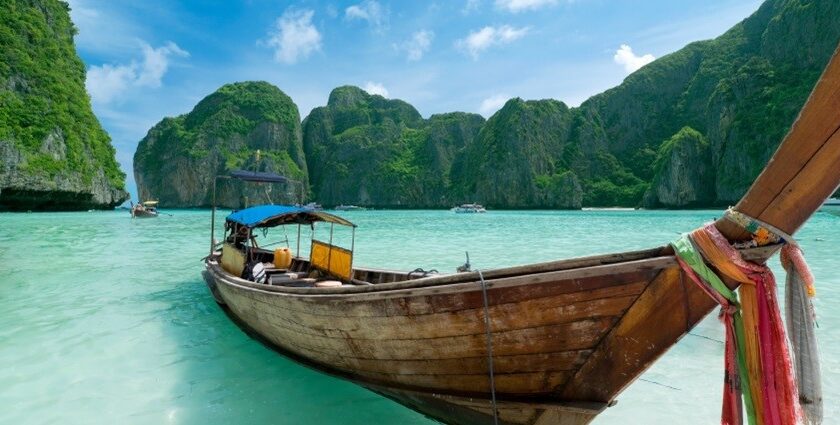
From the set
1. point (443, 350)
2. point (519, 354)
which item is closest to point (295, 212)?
point (443, 350)

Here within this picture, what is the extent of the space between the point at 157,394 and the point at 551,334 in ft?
18.1

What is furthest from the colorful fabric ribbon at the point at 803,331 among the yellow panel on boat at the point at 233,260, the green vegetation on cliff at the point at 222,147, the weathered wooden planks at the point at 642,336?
the green vegetation on cliff at the point at 222,147

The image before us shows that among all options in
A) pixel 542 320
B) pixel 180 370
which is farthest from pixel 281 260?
pixel 542 320

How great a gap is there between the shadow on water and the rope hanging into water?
344cm

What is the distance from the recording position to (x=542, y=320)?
11.6ft

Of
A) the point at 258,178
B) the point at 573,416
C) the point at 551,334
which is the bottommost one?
the point at 573,416

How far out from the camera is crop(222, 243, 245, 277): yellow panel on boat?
960 centimetres

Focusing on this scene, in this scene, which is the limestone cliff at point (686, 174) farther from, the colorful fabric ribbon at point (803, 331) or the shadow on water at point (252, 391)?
the colorful fabric ribbon at point (803, 331)

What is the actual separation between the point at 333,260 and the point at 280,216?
1529 mm

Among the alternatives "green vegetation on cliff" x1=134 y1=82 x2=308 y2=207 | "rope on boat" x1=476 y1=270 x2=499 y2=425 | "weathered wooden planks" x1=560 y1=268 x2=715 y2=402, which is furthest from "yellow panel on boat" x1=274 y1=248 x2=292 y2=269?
"green vegetation on cliff" x1=134 y1=82 x2=308 y2=207

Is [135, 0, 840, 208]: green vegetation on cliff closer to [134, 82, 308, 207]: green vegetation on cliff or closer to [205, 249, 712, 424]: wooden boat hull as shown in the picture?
[134, 82, 308, 207]: green vegetation on cliff

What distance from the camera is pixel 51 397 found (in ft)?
18.9

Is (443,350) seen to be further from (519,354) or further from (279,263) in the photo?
(279,263)

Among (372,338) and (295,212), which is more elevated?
(295,212)
